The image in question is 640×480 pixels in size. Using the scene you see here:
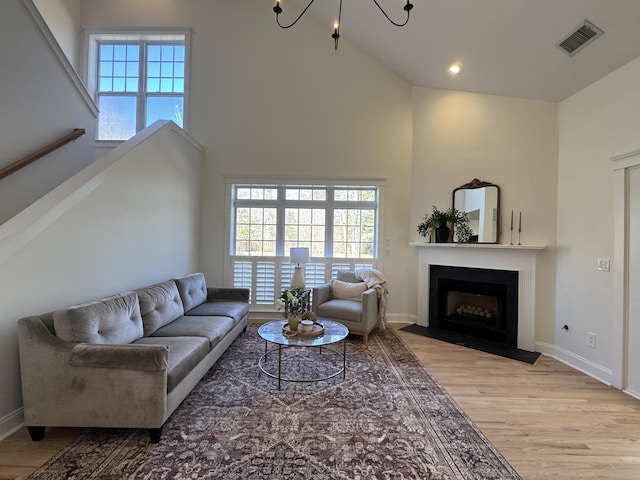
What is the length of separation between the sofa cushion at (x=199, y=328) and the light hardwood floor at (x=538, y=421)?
35.6 inches

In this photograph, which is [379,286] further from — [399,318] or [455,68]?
[455,68]

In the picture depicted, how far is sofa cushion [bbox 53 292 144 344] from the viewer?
74.9 inches

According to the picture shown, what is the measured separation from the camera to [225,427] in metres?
2.04

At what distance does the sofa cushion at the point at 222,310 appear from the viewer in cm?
335

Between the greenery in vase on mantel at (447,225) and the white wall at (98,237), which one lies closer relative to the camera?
the white wall at (98,237)

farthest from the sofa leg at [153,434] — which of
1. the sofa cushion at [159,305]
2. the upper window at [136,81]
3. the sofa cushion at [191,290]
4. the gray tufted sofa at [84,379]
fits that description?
the upper window at [136,81]

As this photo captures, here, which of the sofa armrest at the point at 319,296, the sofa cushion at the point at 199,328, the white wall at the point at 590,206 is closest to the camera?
the sofa cushion at the point at 199,328

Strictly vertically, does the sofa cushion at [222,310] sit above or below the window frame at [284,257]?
below

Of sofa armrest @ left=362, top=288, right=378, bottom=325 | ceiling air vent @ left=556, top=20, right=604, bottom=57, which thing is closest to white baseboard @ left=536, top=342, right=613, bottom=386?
sofa armrest @ left=362, top=288, right=378, bottom=325

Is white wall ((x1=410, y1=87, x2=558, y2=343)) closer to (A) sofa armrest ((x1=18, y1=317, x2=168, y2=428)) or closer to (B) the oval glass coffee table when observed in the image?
(B) the oval glass coffee table

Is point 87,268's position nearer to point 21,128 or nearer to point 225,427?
point 21,128

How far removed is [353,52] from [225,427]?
531 cm

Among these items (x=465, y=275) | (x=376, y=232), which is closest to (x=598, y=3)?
(x=465, y=275)

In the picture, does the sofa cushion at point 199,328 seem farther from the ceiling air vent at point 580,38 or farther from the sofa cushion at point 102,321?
the ceiling air vent at point 580,38
